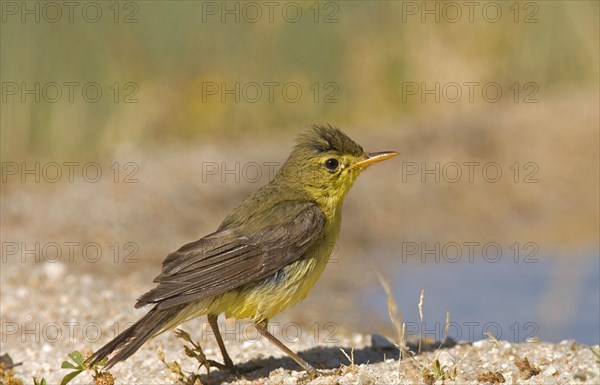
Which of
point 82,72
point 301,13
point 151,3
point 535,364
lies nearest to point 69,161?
point 82,72

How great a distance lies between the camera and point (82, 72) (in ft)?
44.1

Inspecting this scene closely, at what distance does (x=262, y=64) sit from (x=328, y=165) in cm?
761

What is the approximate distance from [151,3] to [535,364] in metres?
8.98

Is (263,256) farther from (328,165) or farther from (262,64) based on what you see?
(262,64)

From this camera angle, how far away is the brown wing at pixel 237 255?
607 centimetres

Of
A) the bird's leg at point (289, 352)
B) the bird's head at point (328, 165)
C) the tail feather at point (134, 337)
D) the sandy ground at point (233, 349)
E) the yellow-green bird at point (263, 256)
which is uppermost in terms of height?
the bird's head at point (328, 165)

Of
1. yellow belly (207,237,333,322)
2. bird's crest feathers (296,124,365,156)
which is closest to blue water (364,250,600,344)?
bird's crest feathers (296,124,365,156)

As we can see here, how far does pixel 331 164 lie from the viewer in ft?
23.0

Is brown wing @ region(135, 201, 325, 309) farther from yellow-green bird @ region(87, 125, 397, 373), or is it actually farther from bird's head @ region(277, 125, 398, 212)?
bird's head @ region(277, 125, 398, 212)

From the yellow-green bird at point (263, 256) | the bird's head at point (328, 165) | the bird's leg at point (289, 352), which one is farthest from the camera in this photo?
the bird's head at point (328, 165)

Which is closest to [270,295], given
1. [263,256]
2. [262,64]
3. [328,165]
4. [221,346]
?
[263,256]

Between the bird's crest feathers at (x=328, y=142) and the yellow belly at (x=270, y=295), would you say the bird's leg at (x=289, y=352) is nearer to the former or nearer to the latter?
the yellow belly at (x=270, y=295)

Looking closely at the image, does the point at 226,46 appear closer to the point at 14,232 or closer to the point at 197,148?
the point at 197,148

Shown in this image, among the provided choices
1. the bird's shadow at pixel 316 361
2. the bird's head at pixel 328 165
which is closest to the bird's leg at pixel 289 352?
the bird's shadow at pixel 316 361
